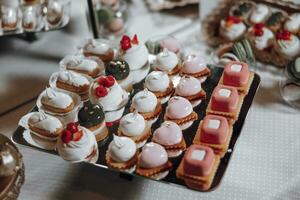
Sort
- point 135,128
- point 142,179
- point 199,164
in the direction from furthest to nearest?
point 142,179 → point 135,128 → point 199,164

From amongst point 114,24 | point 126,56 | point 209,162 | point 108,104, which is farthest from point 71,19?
point 209,162

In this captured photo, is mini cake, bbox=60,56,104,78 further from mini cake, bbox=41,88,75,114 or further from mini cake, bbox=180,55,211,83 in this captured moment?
mini cake, bbox=180,55,211,83

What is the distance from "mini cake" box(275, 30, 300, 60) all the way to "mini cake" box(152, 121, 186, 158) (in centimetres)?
46

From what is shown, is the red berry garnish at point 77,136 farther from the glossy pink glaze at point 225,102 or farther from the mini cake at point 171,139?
the glossy pink glaze at point 225,102

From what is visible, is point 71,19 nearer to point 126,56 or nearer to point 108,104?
point 126,56

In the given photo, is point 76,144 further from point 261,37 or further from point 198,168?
point 261,37

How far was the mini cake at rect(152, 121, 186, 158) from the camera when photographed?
1137 mm

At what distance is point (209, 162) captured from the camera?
1.07m

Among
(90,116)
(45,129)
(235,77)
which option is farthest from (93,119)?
(235,77)

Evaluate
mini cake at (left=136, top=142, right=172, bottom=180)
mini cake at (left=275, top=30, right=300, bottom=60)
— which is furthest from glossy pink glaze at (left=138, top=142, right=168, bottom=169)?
mini cake at (left=275, top=30, right=300, bottom=60)

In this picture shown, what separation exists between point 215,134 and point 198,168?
0.32 ft

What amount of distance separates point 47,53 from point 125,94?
0.45 metres

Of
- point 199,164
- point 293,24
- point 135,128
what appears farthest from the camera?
point 293,24

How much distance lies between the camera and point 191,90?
1.25m
